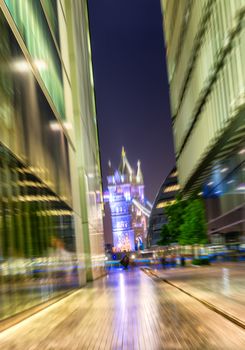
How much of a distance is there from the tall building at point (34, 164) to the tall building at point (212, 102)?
22.1ft

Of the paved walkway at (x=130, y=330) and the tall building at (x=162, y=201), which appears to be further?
the tall building at (x=162, y=201)

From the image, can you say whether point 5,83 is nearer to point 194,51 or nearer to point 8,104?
point 8,104

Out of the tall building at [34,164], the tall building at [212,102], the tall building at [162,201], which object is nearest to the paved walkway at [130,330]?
the tall building at [34,164]

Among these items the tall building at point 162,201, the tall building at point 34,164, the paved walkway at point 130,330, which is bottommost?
the paved walkway at point 130,330

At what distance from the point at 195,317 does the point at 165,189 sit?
10519cm

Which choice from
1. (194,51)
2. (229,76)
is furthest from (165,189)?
(229,76)

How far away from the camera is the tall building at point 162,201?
109 meters

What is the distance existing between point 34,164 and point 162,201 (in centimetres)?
10195

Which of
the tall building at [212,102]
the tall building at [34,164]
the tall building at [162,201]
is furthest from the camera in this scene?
the tall building at [162,201]

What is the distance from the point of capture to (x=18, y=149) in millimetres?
12023

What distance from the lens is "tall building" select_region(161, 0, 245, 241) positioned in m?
22.1

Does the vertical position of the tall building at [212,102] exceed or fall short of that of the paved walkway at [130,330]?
it exceeds it

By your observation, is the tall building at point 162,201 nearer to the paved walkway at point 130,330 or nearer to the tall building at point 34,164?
the tall building at point 34,164

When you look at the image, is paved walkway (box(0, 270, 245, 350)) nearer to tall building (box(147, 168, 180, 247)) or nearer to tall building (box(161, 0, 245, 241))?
tall building (box(161, 0, 245, 241))
